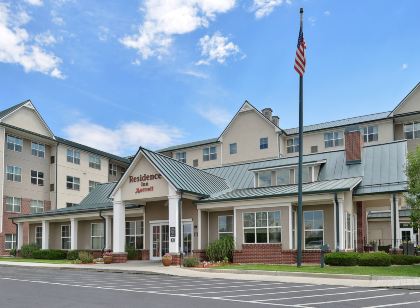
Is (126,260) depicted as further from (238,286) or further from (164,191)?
(238,286)

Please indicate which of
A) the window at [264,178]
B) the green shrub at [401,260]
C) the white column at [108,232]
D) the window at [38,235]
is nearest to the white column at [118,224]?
the white column at [108,232]

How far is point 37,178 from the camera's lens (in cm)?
5438

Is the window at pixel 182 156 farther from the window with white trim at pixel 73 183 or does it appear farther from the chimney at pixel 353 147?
the chimney at pixel 353 147

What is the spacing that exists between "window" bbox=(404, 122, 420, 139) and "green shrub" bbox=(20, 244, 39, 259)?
123ft

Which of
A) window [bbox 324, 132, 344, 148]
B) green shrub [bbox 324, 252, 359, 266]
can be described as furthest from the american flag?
window [bbox 324, 132, 344, 148]

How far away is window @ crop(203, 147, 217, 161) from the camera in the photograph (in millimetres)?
60459

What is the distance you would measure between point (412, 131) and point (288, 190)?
93.9ft

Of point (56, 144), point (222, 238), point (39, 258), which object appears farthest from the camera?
point (56, 144)

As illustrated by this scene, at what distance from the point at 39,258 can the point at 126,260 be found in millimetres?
10748

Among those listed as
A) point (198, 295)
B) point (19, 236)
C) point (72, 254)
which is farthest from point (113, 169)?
point (198, 295)

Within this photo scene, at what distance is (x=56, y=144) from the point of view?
56500 mm

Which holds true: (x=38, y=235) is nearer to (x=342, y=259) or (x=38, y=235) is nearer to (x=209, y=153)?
(x=209, y=153)

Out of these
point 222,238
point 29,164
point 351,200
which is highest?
point 29,164

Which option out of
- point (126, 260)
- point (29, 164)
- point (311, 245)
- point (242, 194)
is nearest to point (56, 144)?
point (29, 164)
